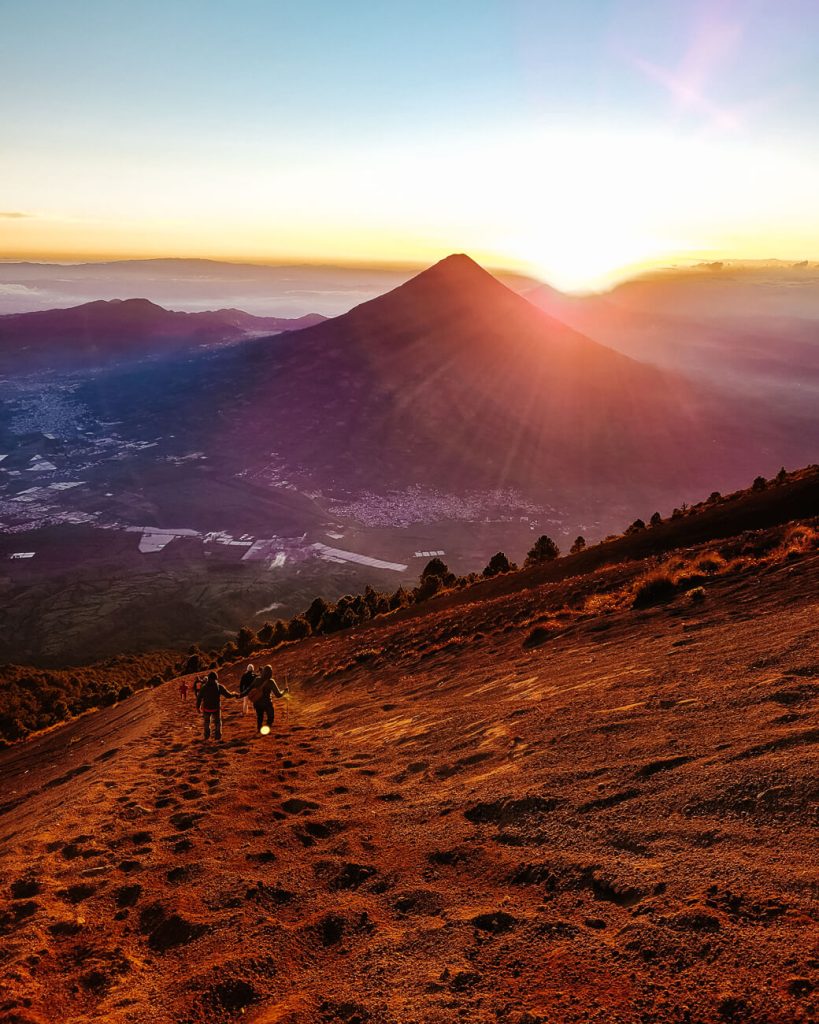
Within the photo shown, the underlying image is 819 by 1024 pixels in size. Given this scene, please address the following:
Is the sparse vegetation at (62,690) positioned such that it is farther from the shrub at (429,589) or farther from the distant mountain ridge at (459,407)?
the distant mountain ridge at (459,407)

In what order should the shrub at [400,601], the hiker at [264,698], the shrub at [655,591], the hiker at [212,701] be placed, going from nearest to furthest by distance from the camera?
the hiker at [264,698] → the hiker at [212,701] → the shrub at [655,591] → the shrub at [400,601]

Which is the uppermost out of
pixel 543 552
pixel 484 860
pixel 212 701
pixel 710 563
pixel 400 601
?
pixel 710 563

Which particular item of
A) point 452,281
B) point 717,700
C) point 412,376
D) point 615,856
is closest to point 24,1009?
point 615,856

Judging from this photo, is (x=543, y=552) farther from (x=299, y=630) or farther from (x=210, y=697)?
(x=210, y=697)

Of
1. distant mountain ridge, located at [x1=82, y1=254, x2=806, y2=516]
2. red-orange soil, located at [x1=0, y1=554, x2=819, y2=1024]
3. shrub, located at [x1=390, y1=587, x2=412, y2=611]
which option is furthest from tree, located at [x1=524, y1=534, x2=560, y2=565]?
distant mountain ridge, located at [x1=82, y1=254, x2=806, y2=516]

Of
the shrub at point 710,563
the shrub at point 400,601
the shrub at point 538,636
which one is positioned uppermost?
the shrub at point 710,563

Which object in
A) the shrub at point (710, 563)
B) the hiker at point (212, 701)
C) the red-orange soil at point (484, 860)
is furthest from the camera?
the shrub at point (710, 563)

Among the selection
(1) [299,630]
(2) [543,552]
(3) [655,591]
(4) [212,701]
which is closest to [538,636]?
(3) [655,591]

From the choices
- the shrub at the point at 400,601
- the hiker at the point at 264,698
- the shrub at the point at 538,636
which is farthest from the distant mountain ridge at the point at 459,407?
the hiker at the point at 264,698
